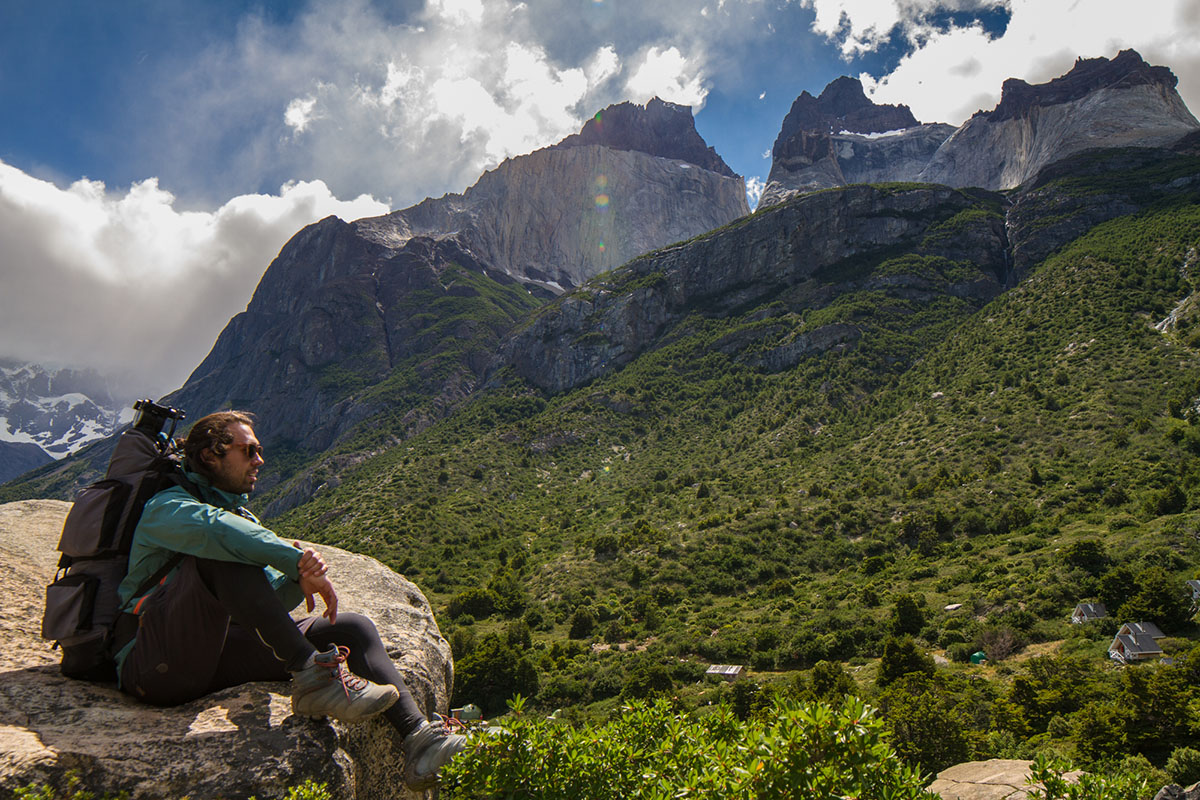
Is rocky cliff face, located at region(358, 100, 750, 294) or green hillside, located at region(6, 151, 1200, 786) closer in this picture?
green hillside, located at region(6, 151, 1200, 786)

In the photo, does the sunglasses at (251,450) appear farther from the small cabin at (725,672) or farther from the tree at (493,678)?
the tree at (493,678)

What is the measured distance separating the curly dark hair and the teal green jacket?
378 millimetres

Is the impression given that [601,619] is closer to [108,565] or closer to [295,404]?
[108,565]

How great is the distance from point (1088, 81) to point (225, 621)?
197 m

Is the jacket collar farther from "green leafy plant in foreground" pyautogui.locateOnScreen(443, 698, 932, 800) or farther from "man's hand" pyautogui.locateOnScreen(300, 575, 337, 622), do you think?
"green leafy plant in foreground" pyautogui.locateOnScreen(443, 698, 932, 800)

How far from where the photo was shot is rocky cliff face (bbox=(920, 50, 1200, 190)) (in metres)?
112

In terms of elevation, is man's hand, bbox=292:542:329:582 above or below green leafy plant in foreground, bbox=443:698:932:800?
above

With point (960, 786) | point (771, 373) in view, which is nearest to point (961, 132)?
point (771, 373)

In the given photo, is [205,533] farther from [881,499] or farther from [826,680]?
[881,499]

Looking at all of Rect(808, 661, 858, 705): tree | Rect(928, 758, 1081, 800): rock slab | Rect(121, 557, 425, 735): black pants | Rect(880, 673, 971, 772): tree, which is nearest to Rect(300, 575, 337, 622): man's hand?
Rect(121, 557, 425, 735): black pants

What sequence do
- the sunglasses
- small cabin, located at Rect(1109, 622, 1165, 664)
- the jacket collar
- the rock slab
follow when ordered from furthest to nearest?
small cabin, located at Rect(1109, 622, 1165, 664) → the rock slab → the sunglasses → the jacket collar

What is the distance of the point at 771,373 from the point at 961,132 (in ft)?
513

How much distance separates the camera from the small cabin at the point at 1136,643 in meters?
24.3

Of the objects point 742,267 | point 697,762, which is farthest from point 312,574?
point 742,267
